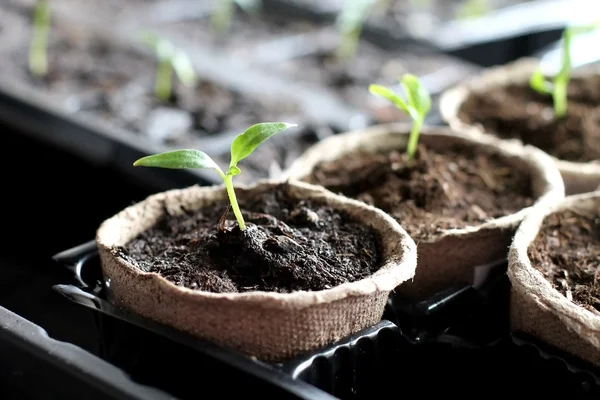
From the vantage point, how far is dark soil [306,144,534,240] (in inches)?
47.3

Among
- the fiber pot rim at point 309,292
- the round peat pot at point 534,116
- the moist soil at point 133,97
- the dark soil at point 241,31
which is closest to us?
the fiber pot rim at point 309,292

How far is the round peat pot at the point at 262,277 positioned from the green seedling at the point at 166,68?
2.86 feet

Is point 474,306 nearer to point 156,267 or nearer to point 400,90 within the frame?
point 156,267

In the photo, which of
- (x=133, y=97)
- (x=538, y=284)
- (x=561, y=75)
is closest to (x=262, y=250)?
(x=538, y=284)

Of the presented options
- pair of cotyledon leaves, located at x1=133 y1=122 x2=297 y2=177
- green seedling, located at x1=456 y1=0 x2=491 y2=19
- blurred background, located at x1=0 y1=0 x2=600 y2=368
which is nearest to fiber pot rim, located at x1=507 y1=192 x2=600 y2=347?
pair of cotyledon leaves, located at x1=133 y1=122 x2=297 y2=177

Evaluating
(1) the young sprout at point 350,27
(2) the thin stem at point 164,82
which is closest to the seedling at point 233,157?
(2) the thin stem at point 164,82

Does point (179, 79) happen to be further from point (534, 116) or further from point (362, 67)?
point (534, 116)

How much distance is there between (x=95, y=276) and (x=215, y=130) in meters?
0.84

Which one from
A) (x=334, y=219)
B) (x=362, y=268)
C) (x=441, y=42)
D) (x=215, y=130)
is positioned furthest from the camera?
(x=441, y=42)

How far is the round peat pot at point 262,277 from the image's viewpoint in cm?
87

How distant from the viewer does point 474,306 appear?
44.0 inches

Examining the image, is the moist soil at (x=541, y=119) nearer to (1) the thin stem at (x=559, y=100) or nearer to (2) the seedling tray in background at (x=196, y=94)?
(1) the thin stem at (x=559, y=100)

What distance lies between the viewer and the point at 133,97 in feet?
6.75

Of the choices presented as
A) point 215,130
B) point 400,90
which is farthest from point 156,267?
point 400,90
